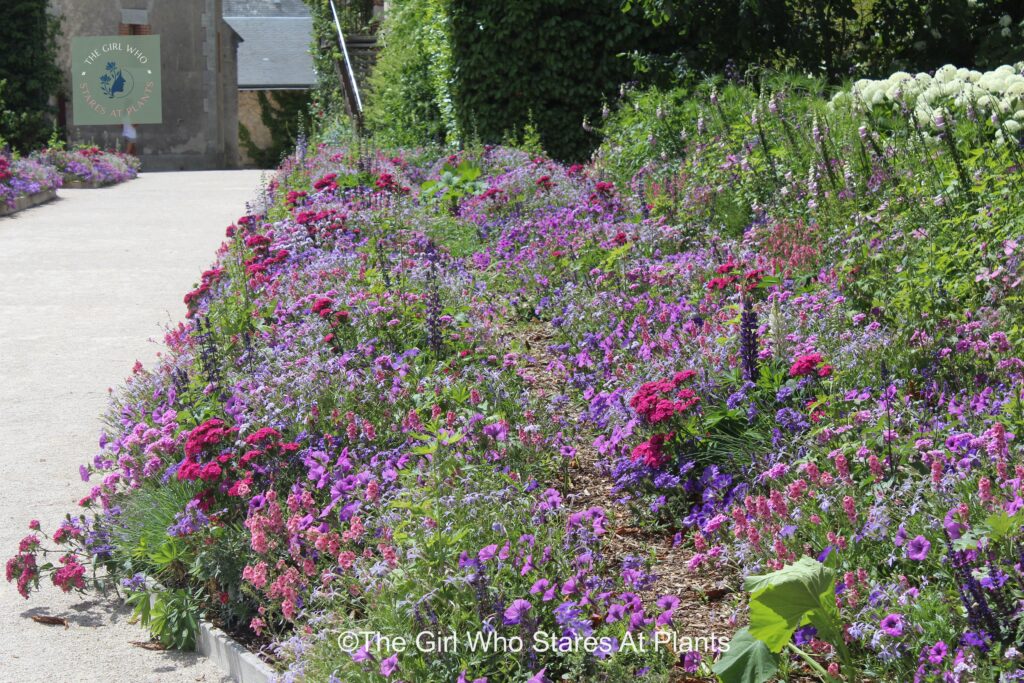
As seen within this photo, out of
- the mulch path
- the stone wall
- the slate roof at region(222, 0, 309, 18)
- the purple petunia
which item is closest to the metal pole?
the stone wall

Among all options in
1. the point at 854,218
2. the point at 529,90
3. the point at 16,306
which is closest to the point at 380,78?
the point at 529,90

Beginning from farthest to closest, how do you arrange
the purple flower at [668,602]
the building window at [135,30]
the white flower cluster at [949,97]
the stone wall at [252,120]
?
the stone wall at [252,120] < the building window at [135,30] < the white flower cluster at [949,97] < the purple flower at [668,602]

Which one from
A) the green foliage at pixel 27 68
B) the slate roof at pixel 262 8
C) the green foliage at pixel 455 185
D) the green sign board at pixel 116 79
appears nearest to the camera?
the green foliage at pixel 455 185

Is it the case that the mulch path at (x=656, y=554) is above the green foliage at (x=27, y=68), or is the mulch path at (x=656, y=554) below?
below

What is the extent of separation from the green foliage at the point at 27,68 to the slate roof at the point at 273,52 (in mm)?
10347

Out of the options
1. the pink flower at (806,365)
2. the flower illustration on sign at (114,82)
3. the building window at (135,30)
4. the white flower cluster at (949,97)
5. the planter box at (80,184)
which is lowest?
the pink flower at (806,365)

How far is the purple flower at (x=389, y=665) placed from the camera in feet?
8.98

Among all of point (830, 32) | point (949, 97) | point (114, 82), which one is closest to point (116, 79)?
point (114, 82)

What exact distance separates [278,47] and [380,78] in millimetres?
24559

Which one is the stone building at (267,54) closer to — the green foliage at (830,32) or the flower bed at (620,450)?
the green foliage at (830,32)

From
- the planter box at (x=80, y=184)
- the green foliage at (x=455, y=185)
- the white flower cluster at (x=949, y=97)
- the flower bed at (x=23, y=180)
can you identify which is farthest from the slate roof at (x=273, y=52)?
the white flower cluster at (x=949, y=97)

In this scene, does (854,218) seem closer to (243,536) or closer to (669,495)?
(669,495)

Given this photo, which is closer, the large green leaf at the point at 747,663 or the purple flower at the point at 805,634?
the large green leaf at the point at 747,663

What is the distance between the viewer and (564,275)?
6.76m
